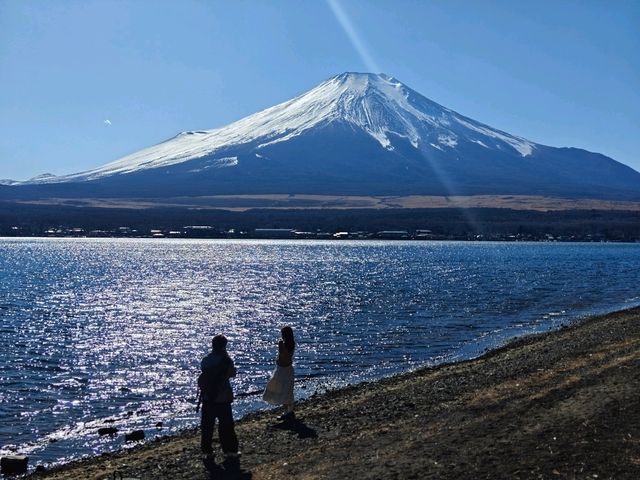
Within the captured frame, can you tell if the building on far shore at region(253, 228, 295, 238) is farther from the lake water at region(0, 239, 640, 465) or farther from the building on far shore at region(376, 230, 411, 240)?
the lake water at region(0, 239, 640, 465)

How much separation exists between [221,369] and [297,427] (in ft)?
9.79

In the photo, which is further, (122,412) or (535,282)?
(535,282)

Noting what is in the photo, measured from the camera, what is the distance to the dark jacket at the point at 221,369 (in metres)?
11.4

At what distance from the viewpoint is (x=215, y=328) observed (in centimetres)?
3453

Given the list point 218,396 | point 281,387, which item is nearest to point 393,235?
point 281,387

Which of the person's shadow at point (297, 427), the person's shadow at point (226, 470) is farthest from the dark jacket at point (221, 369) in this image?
the person's shadow at point (297, 427)

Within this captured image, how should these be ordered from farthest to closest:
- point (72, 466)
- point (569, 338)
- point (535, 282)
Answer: point (535, 282) < point (569, 338) < point (72, 466)

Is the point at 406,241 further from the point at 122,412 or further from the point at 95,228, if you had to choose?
the point at 122,412

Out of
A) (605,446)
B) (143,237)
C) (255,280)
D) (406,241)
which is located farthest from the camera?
(143,237)

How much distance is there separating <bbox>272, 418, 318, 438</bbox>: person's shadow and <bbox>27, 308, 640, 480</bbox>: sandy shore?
4 centimetres

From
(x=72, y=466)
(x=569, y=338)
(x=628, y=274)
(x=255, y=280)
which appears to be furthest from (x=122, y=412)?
(x=628, y=274)

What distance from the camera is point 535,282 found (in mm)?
59969

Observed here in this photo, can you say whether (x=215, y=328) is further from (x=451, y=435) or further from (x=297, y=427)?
(x=451, y=435)

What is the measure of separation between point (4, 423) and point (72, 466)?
4.84 meters
